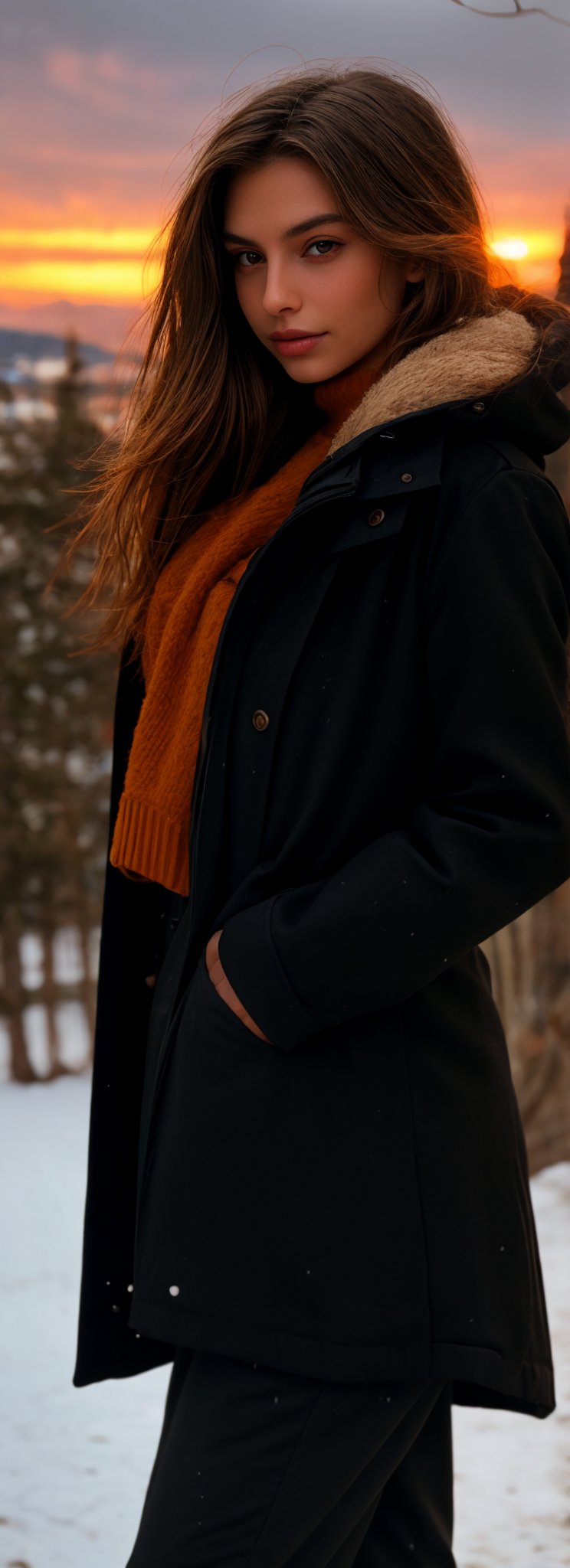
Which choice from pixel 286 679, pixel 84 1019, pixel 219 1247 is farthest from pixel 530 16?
pixel 84 1019

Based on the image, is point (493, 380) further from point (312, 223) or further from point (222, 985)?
point (222, 985)

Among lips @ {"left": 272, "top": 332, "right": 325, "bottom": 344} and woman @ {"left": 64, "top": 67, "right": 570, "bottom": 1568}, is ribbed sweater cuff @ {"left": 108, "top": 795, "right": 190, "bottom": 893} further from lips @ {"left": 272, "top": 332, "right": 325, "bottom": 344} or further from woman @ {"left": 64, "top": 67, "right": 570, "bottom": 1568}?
lips @ {"left": 272, "top": 332, "right": 325, "bottom": 344}

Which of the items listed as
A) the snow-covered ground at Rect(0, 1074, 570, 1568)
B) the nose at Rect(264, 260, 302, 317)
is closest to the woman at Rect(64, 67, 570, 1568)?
the nose at Rect(264, 260, 302, 317)

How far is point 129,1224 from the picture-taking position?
1810 millimetres

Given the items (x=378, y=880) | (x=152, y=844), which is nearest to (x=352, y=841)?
(x=378, y=880)

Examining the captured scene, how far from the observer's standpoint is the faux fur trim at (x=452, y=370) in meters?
1.32

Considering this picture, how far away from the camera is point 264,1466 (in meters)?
1.31

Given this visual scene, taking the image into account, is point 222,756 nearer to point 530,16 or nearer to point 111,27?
point 530,16

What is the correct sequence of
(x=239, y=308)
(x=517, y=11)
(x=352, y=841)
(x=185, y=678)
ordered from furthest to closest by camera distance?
(x=517, y=11) → (x=239, y=308) → (x=185, y=678) → (x=352, y=841)

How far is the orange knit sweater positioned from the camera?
5.03 ft

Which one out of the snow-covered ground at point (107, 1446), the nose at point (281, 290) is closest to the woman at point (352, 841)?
the nose at point (281, 290)

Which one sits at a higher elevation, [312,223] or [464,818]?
[312,223]

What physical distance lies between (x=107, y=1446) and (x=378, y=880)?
1.86 meters

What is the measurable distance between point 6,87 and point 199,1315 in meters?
3.58
